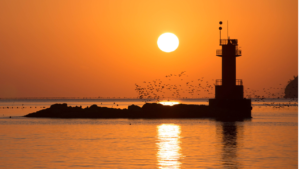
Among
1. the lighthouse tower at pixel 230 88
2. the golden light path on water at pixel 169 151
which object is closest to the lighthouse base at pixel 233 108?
the lighthouse tower at pixel 230 88

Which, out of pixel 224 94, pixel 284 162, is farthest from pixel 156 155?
pixel 224 94

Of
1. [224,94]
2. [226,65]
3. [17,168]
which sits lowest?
[17,168]

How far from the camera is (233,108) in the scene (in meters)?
68.1

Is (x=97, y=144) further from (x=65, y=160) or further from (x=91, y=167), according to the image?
(x=91, y=167)

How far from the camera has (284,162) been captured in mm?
25953

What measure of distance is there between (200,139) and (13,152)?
16257mm

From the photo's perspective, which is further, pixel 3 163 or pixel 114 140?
pixel 114 140

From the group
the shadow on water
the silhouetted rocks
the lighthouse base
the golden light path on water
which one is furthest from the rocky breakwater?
the golden light path on water

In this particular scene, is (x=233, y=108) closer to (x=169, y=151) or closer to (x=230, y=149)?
(x=230, y=149)

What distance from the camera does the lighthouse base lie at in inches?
2665

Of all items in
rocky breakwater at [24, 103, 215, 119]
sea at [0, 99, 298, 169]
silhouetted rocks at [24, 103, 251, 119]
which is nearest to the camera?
sea at [0, 99, 298, 169]

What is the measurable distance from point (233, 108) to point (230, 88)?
3.18 meters

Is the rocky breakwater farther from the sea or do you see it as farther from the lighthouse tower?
the sea

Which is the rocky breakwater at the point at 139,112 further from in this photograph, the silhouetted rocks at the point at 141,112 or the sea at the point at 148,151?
the sea at the point at 148,151
